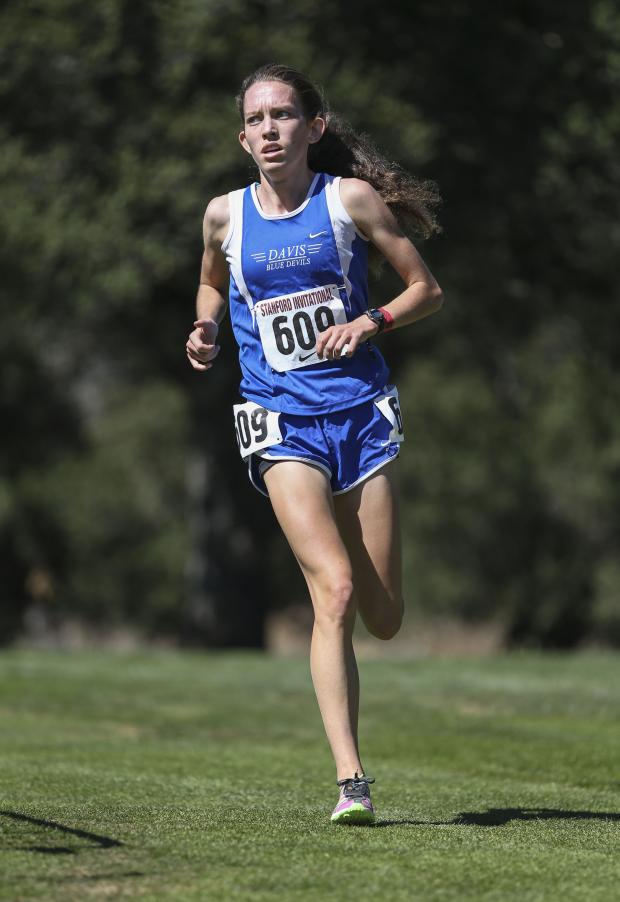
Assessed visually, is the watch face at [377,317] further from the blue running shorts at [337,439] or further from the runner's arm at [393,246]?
the blue running shorts at [337,439]

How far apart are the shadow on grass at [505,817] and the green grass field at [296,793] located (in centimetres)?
2

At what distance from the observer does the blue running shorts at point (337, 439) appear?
541cm

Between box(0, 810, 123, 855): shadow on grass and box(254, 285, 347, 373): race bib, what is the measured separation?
179cm

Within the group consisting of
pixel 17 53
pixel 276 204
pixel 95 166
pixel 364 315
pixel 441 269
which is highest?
pixel 17 53

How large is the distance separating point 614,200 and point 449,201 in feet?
7.00

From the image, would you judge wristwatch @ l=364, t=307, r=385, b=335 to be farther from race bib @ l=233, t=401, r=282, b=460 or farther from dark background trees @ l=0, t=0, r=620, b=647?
dark background trees @ l=0, t=0, r=620, b=647

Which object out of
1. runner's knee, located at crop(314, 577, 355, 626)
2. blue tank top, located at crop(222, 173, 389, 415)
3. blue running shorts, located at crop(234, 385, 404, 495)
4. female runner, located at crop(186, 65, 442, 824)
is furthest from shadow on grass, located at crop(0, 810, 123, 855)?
blue tank top, located at crop(222, 173, 389, 415)

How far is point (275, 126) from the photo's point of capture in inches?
215

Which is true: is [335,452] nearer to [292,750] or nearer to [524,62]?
[292,750]

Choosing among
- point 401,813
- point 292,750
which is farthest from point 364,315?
point 292,750

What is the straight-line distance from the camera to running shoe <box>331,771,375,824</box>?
503cm

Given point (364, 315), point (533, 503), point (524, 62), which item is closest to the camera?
point (364, 315)

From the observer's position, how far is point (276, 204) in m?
5.53

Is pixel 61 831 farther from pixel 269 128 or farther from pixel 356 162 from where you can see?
pixel 356 162
